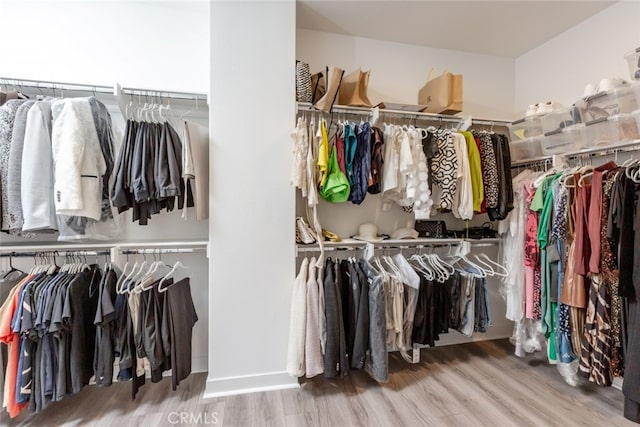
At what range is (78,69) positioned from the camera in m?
1.94

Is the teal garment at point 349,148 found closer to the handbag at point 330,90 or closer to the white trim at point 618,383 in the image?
the handbag at point 330,90

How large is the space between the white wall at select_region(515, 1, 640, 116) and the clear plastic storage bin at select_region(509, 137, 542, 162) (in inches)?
19.7

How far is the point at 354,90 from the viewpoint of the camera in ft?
6.70

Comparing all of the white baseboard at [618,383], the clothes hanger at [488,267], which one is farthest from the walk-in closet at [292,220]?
the clothes hanger at [488,267]

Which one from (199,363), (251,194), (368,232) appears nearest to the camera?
(251,194)

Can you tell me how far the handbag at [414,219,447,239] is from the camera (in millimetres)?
2287

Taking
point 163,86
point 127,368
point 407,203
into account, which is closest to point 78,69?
point 163,86

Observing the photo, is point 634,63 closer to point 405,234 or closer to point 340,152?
point 405,234

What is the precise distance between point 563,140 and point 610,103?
32 cm

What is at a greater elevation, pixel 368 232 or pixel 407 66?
pixel 407 66

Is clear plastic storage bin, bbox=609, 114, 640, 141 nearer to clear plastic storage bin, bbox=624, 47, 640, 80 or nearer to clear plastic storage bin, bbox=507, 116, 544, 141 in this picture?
clear plastic storage bin, bbox=624, 47, 640, 80

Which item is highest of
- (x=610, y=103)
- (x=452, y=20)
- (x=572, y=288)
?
(x=452, y=20)

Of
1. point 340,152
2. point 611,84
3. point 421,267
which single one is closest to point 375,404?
point 421,267

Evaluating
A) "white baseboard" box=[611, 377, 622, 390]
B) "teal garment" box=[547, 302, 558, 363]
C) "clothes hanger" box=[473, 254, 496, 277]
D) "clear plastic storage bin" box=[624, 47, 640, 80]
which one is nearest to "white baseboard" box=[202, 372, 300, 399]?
"clothes hanger" box=[473, 254, 496, 277]
